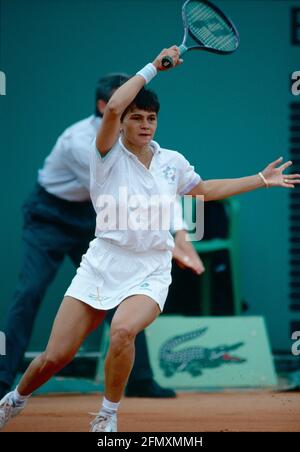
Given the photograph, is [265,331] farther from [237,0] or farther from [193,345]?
[237,0]

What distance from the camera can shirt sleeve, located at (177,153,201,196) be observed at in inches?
209

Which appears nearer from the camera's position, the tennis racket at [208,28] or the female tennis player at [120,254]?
the female tennis player at [120,254]

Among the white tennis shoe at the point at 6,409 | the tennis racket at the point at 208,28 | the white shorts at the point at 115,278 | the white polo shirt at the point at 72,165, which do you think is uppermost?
the tennis racket at the point at 208,28

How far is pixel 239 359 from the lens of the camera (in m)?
7.82

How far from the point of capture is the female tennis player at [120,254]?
5.01 metres

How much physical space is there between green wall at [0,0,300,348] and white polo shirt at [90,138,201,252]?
124 inches

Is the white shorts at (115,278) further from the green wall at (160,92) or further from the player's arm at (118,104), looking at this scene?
the green wall at (160,92)

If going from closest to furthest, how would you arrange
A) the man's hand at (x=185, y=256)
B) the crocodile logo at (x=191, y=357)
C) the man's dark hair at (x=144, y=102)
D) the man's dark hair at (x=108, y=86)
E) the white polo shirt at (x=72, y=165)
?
the man's dark hair at (x=144, y=102) → the man's hand at (x=185, y=256) → the man's dark hair at (x=108, y=86) → the white polo shirt at (x=72, y=165) → the crocodile logo at (x=191, y=357)

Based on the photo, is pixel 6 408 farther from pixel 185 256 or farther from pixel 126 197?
pixel 185 256

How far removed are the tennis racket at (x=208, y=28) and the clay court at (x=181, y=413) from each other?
1.96m

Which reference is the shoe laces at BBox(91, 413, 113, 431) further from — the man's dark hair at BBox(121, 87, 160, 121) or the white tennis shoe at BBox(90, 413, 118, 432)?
the man's dark hair at BBox(121, 87, 160, 121)

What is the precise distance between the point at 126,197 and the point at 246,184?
613 mm

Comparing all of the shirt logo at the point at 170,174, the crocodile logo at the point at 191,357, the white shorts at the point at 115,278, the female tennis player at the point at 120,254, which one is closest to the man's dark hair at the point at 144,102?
the female tennis player at the point at 120,254

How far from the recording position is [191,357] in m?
7.77
